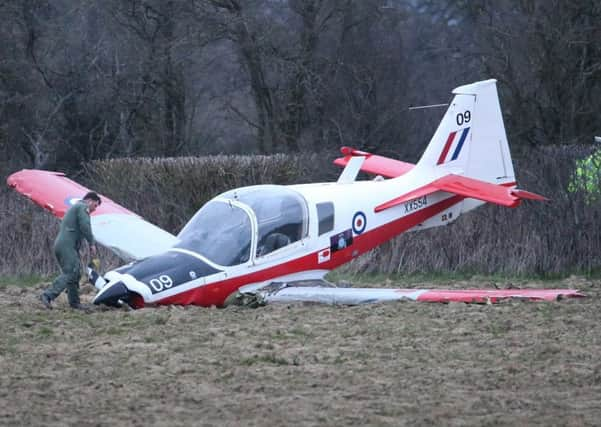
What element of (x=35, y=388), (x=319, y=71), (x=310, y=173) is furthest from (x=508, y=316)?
(x=319, y=71)

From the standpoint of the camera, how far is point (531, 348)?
32.2 feet

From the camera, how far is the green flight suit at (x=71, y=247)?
12805 mm

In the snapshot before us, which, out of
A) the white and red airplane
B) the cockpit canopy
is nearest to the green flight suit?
the white and red airplane

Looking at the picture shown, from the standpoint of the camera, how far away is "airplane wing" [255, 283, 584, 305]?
41.6 feet

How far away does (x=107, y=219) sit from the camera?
15406 mm

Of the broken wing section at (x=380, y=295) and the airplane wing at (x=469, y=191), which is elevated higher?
the airplane wing at (x=469, y=191)

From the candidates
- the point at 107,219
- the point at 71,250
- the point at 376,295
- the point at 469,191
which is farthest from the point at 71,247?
A: the point at 469,191

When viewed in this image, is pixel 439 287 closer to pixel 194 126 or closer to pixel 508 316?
pixel 508 316

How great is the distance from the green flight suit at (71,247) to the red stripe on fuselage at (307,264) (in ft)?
3.71

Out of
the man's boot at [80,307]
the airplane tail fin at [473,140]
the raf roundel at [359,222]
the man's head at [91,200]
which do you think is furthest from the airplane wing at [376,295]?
the airplane tail fin at [473,140]

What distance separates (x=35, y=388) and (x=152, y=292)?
393 centimetres

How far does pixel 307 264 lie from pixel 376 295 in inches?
39.6

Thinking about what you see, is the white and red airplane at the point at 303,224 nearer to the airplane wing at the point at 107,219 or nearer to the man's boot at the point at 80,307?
the airplane wing at the point at 107,219

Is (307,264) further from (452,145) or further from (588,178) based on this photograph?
(588,178)
